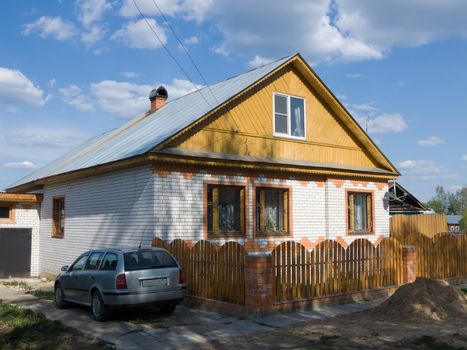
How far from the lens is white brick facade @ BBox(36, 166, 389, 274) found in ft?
45.0

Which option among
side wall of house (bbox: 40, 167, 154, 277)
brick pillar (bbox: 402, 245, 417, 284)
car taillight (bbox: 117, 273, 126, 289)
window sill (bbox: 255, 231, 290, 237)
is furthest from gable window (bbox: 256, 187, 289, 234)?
car taillight (bbox: 117, 273, 126, 289)

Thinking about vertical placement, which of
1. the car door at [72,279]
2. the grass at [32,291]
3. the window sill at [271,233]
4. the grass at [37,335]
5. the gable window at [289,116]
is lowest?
the grass at [32,291]

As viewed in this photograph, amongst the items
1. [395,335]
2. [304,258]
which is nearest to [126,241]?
[304,258]

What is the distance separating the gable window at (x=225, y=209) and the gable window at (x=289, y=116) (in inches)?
103

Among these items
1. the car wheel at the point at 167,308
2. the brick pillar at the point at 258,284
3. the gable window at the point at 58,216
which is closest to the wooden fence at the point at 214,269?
the brick pillar at the point at 258,284

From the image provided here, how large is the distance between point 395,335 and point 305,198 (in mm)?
8493

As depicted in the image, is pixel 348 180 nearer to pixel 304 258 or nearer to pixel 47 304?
pixel 304 258

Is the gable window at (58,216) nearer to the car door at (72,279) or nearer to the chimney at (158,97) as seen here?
the chimney at (158,97)

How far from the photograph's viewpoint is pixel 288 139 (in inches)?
664

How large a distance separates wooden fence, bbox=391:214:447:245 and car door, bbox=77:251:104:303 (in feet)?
45.3

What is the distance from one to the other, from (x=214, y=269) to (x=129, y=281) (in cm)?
212

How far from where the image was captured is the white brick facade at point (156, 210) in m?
13.7

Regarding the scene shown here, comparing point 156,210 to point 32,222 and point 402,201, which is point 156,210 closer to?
point 32,222

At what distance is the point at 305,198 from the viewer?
16984 mm
